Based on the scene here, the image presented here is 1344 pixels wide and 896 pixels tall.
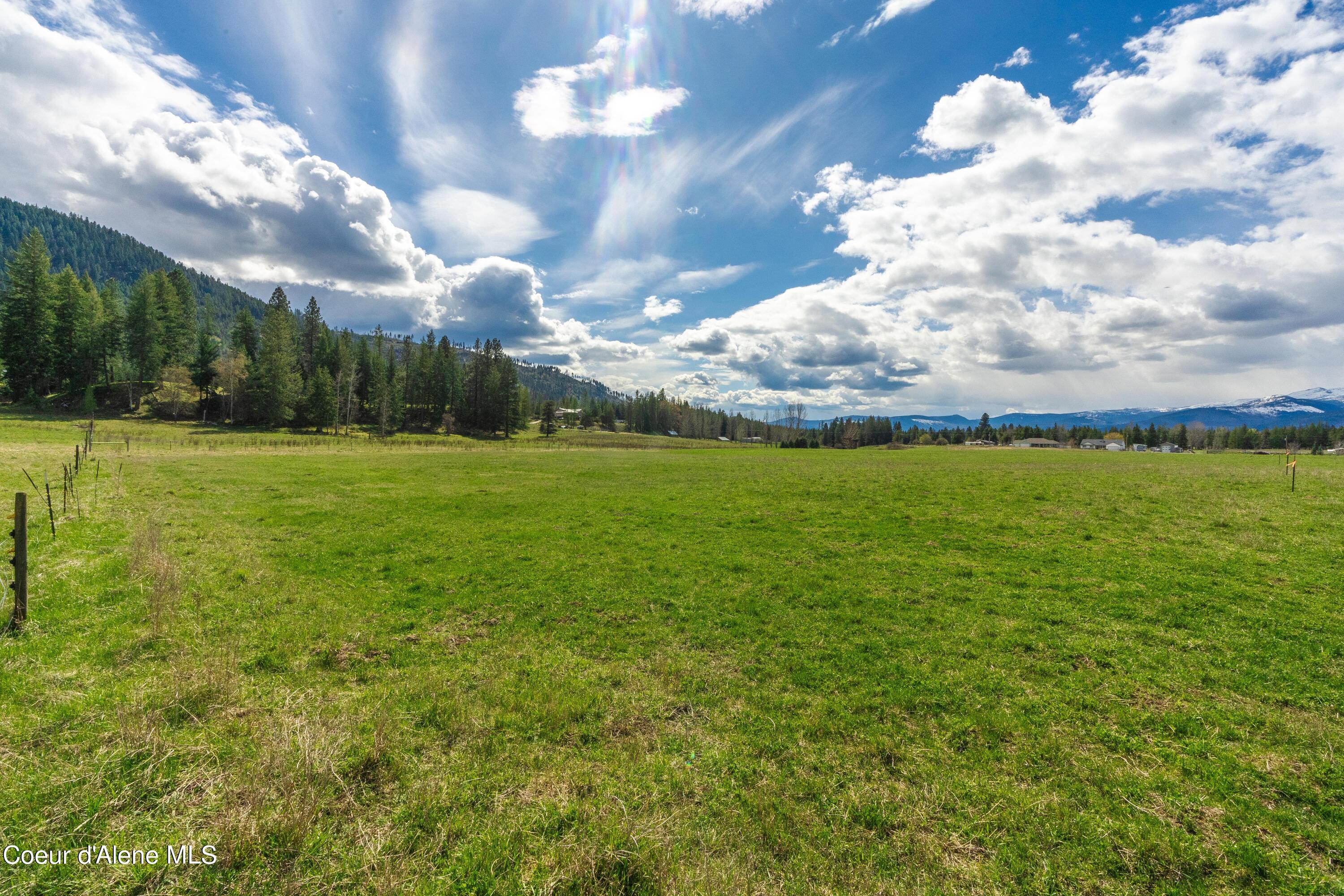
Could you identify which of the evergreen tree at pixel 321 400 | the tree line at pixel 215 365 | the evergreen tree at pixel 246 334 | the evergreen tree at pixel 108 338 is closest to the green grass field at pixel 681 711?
the evergreen tree at pixel 321 400

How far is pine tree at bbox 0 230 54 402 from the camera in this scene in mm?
71938

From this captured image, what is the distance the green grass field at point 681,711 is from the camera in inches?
206

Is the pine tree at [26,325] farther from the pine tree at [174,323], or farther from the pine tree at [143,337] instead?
the pine tree at [174,323]

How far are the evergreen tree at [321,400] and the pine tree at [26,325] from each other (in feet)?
112

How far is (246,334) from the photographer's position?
10050 cm

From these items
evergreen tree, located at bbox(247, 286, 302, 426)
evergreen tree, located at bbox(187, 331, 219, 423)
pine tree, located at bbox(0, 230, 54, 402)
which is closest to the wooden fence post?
evergreen tree, located at bbox(247, 286, 302, 426)

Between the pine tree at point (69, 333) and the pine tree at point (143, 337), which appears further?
the pine tree at point (143, 337)

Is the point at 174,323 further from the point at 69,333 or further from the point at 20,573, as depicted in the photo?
the point at 20,573

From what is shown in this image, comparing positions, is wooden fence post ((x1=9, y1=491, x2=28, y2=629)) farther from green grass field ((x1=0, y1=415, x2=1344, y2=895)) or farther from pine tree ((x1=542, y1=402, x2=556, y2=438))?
pine tree ((x1=542, y1=402, x2=556, y2=438))

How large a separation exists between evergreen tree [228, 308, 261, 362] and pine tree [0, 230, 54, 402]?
24937mm

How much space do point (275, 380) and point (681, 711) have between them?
104 m

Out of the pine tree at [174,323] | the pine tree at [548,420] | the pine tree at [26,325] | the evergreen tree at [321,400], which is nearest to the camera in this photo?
the pine tree at [26,325]

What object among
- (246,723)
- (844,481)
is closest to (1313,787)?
(246,723)

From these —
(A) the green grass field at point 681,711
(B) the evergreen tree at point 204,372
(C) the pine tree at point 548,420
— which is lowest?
(A) the green grass field at point 681,711
